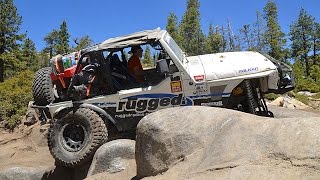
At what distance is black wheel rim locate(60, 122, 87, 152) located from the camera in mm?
8414

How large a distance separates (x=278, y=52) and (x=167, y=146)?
39.9m

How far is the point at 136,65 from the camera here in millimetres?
8977

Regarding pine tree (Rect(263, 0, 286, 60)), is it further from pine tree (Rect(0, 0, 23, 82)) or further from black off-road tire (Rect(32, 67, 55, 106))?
black off-road tire (Rect(32, 67, 55, 106))

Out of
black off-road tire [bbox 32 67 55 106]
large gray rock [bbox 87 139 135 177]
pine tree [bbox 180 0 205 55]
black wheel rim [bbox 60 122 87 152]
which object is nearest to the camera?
large gray rock [bbox 87 139 135 177]

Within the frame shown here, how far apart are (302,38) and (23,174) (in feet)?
148

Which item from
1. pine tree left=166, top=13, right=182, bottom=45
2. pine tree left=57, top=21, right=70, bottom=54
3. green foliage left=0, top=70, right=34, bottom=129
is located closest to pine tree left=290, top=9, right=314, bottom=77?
pine tree left=166, top=13, right=182, bottom=45

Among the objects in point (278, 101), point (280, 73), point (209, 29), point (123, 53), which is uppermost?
point (209, 29)

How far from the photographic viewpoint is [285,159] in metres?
4.44

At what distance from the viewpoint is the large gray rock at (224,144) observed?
4.42 metres

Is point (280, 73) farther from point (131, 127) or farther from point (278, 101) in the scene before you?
point (278, 101)

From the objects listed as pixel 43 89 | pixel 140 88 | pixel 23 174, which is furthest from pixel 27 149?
pixel 140 88

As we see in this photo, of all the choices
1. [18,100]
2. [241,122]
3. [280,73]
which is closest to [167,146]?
[241,122]

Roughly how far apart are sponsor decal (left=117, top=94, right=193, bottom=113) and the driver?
0.54 m

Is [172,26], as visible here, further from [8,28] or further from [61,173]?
[61,173]
